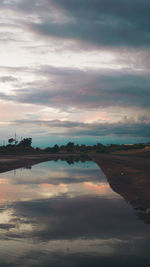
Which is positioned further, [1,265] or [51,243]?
[51,243]

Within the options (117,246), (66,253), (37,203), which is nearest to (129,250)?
(117,246)

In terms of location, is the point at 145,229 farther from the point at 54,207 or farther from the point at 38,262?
the point at 54,207

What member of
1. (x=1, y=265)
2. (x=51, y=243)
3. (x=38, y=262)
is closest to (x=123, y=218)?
(x=51, y=243)

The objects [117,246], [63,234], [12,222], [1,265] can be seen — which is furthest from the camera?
[12,222]

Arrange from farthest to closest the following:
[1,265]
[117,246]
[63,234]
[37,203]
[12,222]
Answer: [37,203], [12,222], [63,234], [117,246], [1,265]

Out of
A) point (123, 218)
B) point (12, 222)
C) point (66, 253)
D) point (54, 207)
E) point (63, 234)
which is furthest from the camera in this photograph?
point (54, 207)

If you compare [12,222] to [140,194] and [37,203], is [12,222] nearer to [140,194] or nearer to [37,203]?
[37,203]

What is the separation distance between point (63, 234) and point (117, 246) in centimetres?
306

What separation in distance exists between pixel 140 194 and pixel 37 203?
32.0 feet

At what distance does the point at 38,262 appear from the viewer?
983cm

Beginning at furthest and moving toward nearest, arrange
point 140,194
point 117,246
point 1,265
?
point 140,194 → point 117,246 → point 1,265

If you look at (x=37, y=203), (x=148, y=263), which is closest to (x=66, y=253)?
(x=148, y=263)

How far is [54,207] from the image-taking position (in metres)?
19.5

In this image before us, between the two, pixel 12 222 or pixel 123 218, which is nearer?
pixel 12 222
